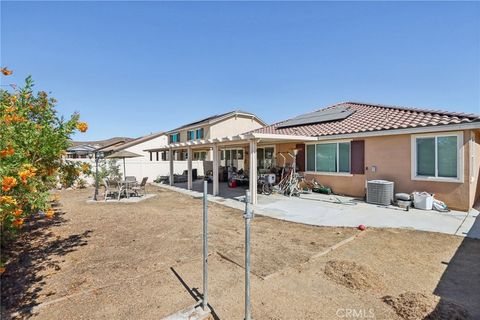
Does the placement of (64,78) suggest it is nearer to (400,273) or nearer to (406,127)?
(400,273)

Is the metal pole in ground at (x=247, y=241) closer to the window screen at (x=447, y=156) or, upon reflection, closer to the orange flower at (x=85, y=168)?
the orange flower at (x=85, y=168)

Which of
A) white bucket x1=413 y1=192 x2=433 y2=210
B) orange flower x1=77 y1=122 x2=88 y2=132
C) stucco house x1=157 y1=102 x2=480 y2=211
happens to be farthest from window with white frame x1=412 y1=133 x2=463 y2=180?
orange flower x1=77 y1=122 x2=88 y2=132

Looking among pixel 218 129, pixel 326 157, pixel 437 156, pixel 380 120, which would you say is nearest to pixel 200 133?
pixel 218 129

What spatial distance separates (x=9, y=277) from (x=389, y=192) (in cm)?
1019

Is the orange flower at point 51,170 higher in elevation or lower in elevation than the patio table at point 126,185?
higher

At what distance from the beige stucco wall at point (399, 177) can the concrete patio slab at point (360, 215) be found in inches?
21.6

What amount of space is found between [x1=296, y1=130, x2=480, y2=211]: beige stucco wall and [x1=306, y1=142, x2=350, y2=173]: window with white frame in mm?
455

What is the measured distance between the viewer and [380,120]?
977 cm

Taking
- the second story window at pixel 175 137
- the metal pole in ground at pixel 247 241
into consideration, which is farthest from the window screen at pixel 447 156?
the second story window at pixel 175 137

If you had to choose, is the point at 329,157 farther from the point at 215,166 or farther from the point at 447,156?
the point at 215,166

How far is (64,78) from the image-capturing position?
31.0ft

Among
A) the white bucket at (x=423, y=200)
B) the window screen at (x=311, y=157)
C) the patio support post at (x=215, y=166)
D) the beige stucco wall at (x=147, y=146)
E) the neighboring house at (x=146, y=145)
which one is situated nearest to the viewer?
the white bucket at (x=423, y=200)

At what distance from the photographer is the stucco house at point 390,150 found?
7203mm

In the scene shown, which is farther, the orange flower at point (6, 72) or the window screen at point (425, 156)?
the window screen at point (425, 156)
